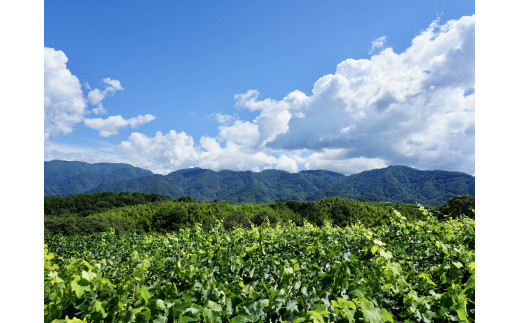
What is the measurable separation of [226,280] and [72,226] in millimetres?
24271

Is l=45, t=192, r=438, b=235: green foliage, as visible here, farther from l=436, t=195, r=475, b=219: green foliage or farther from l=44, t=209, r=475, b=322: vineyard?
l=44, t=209, r=475, b=322: vineyard

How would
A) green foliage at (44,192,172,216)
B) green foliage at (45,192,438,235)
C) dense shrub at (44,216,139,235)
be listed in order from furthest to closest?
green foliage at (44,192,172,216) → green foliage at (45,192,438,235) → dense shrub at (44,216,139,235)

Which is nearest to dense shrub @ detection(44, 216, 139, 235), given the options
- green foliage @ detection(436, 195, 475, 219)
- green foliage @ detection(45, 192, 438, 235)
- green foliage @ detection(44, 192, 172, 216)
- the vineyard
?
green foliage @ detection(45, 192, 438, 235)

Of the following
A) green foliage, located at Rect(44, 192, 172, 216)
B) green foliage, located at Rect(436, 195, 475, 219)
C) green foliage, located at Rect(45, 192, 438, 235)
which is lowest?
green foliage, located at Rect(44, 192, 172, 216)

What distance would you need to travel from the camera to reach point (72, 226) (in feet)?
70.2

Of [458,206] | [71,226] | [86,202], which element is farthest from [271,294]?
[86,202]

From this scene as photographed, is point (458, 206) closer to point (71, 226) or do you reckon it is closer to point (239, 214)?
point (239, 214)

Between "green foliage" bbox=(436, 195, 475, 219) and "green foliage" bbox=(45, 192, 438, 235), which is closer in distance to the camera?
"green foliage" bbox=(45, 192, 438, 235)

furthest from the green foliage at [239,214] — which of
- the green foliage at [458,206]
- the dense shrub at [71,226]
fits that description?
the dense shrub at [71,226]

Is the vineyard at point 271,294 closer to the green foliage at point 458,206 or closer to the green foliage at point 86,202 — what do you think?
the green foliage at point 458,206

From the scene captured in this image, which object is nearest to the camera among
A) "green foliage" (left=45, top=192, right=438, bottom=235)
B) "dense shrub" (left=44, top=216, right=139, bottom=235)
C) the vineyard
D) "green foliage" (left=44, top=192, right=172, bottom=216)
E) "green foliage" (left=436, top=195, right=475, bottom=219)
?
the vineyard

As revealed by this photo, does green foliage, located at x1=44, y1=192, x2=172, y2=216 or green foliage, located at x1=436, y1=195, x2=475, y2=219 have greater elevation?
green foliage, located at x1=436, y1=195, x2=475, y2=219
